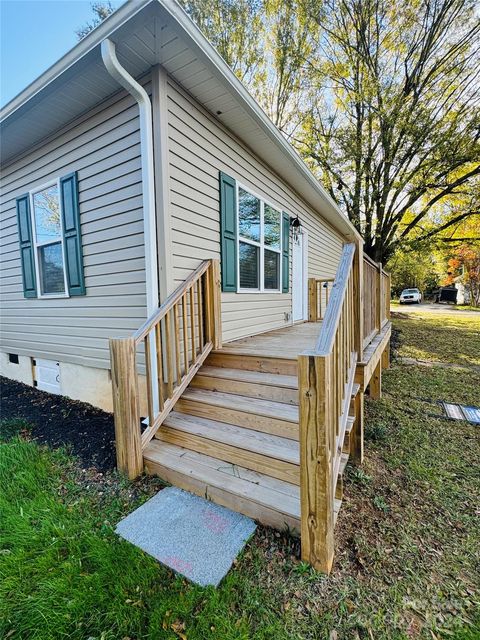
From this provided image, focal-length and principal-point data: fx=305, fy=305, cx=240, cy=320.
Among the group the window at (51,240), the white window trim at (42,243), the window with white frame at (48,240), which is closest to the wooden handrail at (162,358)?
the window at (51,240)

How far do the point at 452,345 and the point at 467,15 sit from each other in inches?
355

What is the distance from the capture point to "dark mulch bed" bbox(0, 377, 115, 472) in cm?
281

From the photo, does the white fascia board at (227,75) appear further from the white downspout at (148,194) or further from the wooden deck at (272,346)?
the wooden deck at (272,346)

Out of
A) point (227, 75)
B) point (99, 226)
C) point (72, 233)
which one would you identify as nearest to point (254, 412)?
point (99, 226)

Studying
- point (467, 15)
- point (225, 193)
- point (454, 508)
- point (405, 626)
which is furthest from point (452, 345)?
point (467, 15)

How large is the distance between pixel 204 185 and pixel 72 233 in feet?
5.77

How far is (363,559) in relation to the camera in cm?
179

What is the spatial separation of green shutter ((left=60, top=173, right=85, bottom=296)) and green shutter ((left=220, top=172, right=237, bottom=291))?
174 cm

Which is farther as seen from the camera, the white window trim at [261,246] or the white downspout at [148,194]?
the white window trim at [261,246]

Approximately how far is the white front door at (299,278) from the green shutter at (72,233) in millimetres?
3855

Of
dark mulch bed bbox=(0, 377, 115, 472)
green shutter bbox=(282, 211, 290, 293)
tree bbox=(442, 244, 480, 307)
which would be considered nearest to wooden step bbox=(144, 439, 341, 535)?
dark mulch bed bbox=(0, 377, 115, 472)

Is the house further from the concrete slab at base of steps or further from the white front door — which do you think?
the white front door

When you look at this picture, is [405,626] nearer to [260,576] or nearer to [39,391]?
[260,576]

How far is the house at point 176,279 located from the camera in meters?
2.09
